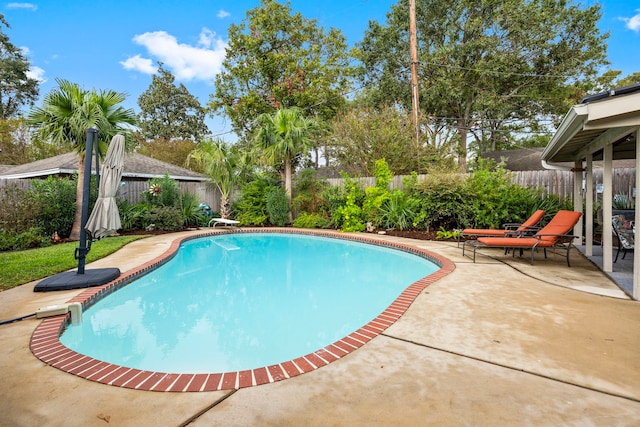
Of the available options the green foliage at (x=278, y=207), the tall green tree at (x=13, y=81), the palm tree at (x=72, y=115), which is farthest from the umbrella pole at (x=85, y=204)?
the tall green tree at (x=13, y=81)

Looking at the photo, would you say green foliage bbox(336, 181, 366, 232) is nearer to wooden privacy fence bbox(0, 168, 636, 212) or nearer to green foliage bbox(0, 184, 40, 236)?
wooden privacy fence bbox(0, 168, 636, 212)

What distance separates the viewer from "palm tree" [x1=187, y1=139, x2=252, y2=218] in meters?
13.3

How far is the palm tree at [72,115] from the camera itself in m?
8.73

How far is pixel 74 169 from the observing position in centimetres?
1259

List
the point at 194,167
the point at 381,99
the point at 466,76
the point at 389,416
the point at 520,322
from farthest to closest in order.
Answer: the point at 194,167, the point at 381,99, the point at 466,76, the point at 520,322, the point at 389,416

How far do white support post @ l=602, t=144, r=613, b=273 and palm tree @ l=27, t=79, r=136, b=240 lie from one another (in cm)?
1122

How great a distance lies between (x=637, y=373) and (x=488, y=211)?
782 centimetres

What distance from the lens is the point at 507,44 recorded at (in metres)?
17.5

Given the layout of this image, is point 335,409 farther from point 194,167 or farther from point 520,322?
point 194,167

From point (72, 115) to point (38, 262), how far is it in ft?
15.4

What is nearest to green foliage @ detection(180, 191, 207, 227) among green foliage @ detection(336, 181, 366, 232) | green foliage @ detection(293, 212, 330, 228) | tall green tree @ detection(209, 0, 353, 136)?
green foliage @ detection(293, 212, 330, 228)

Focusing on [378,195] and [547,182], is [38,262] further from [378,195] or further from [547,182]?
[547,182]

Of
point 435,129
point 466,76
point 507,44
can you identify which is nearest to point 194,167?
point 435,129

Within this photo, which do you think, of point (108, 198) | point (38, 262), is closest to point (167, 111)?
point (38, 262)
